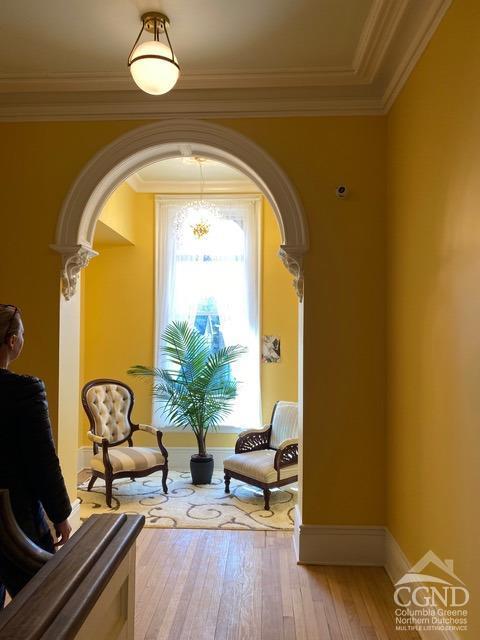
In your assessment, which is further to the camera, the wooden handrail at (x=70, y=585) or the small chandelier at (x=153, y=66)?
the small chandelier at (x=153, y=66)

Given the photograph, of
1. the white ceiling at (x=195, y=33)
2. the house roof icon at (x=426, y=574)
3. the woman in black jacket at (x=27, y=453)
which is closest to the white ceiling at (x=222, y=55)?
the white ceiling at (x=195, y=33)

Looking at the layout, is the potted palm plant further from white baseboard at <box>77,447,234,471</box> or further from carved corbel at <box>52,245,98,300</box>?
carved corbel at <box>52,245,98,300</box>

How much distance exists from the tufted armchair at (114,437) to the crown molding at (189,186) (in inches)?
96.9

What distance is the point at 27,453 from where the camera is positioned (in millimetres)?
1805

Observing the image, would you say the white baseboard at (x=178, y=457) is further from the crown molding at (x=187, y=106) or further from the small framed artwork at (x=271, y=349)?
the crown molding at (x=187, y=106)

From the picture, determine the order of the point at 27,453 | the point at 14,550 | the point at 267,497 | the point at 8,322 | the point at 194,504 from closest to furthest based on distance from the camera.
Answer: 1. the point at 14,550
2. the point at 27,453
3. the point at 8,322
4. the point at 267,497
5. the point at 194,504

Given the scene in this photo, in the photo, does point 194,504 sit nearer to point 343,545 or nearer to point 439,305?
point 343,545

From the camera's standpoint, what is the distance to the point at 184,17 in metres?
2.76

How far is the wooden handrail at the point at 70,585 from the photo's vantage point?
736mm

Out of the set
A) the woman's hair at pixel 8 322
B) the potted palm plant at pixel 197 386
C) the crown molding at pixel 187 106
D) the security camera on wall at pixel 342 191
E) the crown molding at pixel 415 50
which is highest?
the crown molding at pixel 187 106

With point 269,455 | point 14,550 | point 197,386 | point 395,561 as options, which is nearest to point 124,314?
point 197,386

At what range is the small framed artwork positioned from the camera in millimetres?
6086

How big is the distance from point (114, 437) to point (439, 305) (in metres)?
4.05

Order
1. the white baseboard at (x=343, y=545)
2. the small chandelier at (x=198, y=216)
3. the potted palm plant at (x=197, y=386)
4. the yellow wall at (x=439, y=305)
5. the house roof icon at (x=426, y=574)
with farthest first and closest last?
the small chandelier at (x=198, y=216) → the potted palm plant at (x=197, y=386) → the white baseboard at (x=343, y=545) → the house roof icon at (x=426, y=574) → the yellow wall at (x=439, y=305)
